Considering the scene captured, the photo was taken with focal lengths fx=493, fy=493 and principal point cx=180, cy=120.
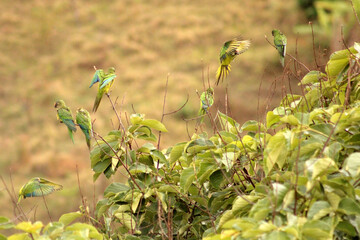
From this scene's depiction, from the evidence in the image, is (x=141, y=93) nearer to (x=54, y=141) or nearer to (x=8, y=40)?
(x=54, y=141)

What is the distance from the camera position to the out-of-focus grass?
10.8 meters

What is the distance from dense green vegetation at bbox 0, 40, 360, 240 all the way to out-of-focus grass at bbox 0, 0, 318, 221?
25.1 feet

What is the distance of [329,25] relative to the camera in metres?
12.3

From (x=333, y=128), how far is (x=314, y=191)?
23cm

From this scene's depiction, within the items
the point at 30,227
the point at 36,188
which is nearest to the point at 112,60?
the point at 36,188

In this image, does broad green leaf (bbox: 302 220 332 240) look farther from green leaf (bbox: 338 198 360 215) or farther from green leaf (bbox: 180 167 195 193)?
green leaf (bbox: 180 167 195 193)

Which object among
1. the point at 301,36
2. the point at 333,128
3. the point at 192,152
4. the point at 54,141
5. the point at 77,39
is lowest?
the point at 54,141

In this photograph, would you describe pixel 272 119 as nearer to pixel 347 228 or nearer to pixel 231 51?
pixel 347 228

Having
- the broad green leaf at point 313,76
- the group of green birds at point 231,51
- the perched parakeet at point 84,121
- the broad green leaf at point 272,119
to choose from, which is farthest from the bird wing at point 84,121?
the broad green leaf at point 313,76

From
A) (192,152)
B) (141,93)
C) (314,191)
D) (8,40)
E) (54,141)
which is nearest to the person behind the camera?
(314,191)

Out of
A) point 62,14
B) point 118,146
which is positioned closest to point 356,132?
point 118,146

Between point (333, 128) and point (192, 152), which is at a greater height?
point (333, 128)

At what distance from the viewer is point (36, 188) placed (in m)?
2.02

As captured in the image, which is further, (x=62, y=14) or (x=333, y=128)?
(x=62, y=14)
